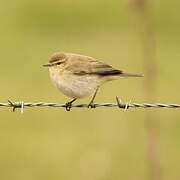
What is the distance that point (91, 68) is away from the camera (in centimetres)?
1285

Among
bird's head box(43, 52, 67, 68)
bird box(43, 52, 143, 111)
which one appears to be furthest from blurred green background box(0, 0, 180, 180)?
bird's head box(43, 52, 67, 68)

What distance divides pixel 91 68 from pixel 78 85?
0.82 ft

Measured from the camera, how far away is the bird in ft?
41.6

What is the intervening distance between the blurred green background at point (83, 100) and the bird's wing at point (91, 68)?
839 millimetres

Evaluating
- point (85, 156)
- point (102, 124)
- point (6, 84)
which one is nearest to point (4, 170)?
point (85, 156)

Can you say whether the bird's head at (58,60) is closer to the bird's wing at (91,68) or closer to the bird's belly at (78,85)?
the bird's wing at (91,68)

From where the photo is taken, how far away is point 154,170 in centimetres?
1116

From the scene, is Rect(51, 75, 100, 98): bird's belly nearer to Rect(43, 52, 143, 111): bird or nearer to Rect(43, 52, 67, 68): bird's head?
Rect(43, 52, 143, 111): bird

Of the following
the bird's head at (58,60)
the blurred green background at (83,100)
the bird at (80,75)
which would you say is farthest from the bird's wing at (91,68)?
the blurred green background at (83,100)

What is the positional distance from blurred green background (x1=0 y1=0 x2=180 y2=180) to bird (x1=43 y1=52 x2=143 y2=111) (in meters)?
0.80

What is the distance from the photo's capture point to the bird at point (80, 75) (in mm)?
12680

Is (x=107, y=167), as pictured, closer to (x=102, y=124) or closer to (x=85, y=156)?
(x=85, y=156)

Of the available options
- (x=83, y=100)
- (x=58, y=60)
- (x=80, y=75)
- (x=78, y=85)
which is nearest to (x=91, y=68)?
(x=80, y=75)

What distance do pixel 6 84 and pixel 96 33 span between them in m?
4.64
